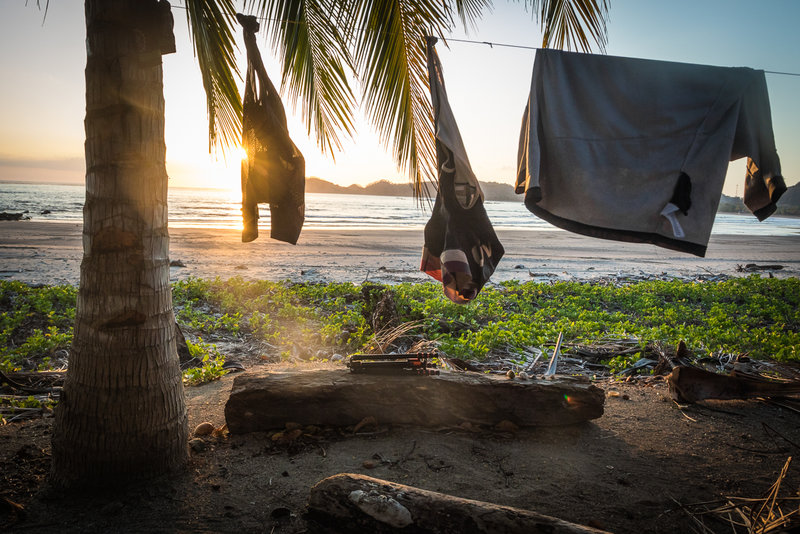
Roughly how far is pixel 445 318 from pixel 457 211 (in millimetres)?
3321

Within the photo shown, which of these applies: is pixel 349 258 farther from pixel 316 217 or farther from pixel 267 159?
pixel 316 217

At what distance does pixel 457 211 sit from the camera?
308cm

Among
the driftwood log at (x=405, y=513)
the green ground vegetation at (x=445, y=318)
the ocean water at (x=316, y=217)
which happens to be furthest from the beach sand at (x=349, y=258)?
the driftwood log at (x=405, y=513)

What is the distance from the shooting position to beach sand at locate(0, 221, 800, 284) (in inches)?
400

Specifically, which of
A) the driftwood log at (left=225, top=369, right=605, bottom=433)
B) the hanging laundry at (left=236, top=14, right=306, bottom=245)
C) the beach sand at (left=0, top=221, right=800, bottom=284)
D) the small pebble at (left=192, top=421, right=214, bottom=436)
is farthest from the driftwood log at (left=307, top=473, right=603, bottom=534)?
the beach sand at (left=0, top=221, right=800, bottom=284)

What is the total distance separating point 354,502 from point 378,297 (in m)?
4.42

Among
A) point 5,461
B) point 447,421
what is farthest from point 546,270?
point 5,461

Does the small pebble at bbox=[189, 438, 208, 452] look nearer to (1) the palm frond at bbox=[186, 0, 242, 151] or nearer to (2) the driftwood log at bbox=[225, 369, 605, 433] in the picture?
(2) the driftwood log at bbox=[225, 369, 605, 433]

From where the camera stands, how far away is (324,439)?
9.86ft

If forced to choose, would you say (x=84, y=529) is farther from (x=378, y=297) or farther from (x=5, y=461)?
(x=378, y=297)

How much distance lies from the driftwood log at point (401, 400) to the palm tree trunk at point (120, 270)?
64 centimetres

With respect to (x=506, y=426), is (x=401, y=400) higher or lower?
higher

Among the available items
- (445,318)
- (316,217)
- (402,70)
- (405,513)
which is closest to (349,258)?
(445,318)

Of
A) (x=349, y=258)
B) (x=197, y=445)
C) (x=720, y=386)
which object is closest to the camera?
(x=197, y=445)
